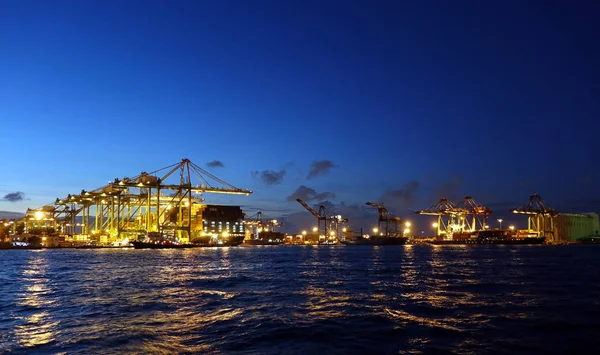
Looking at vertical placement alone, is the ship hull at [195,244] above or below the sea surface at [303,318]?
below

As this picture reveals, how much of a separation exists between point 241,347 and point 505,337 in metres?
8.19

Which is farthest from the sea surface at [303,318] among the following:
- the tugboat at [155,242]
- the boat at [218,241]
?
the boat at [218,241]

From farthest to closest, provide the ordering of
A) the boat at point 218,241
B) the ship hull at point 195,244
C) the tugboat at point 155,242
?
the boat at point 218,241 → the ship hull at point 195,244 → the tugboat at point 155,242

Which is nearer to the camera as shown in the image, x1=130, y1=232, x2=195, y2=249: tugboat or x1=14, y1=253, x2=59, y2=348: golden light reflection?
x1=14, y1=253, x2=59, y2=348: golden light reflection

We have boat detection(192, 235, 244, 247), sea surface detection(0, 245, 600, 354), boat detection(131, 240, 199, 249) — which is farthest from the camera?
boat detection(192, 235, 244, 247)

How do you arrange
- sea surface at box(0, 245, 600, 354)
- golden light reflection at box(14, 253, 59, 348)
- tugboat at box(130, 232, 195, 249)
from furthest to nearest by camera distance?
tugboat at box(130, 232, 195, 249), golden light reflection at box(14, 253, 59, 348), sea surface at box(0, 245, 600, 354)

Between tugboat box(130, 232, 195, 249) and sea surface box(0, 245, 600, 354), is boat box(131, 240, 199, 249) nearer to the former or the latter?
tugboat box(130, 232, 195, 249)

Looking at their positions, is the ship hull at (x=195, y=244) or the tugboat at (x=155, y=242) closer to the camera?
the tugboat at (x=155, y=242)

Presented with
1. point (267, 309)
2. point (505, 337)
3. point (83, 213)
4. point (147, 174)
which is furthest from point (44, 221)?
point (505, 337)

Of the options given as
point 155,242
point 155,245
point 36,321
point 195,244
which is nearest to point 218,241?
point 195,244

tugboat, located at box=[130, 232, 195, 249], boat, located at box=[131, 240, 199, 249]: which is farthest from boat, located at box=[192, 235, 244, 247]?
boat, located at box=[131, 240, 199, 249]

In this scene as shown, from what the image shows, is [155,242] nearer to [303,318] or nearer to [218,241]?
[218,241]

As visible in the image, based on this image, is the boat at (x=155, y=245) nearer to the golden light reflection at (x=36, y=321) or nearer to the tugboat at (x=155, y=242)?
the tugboat at (x=155, y=242)

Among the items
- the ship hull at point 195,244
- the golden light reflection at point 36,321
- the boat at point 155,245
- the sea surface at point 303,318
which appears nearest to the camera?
the sea surface at point 303,318
